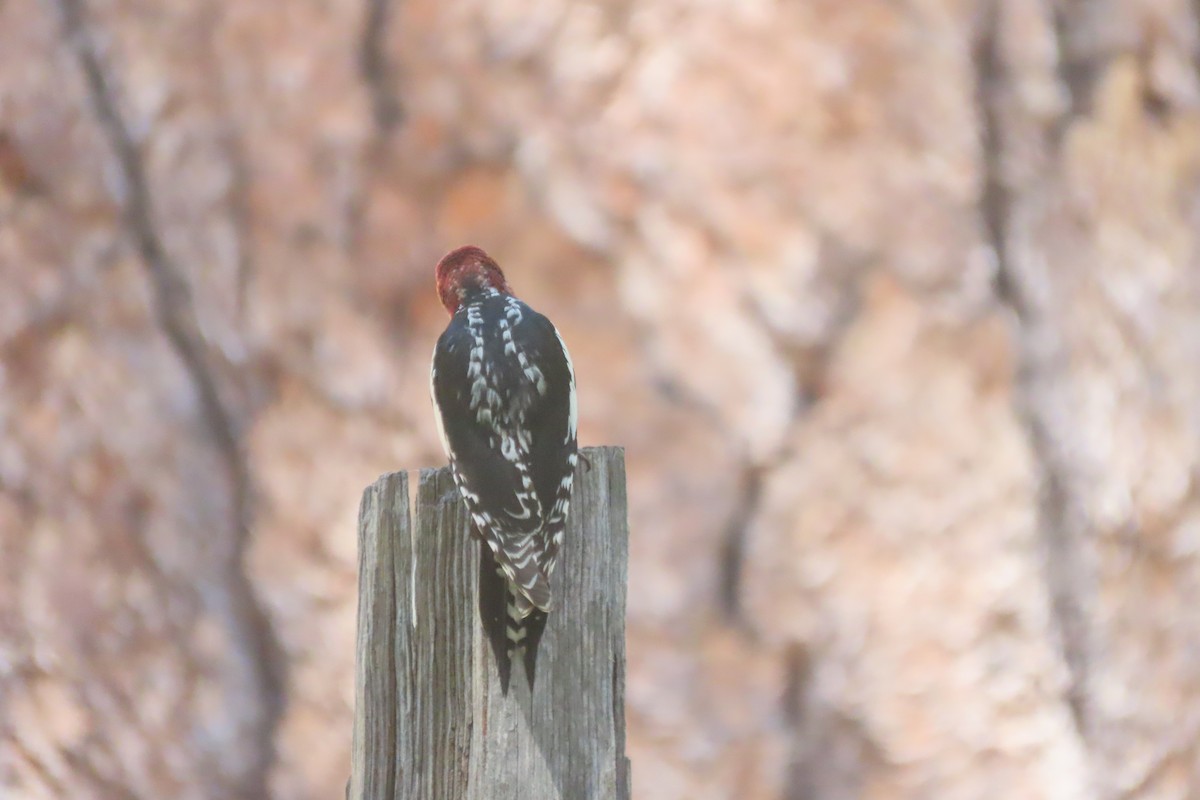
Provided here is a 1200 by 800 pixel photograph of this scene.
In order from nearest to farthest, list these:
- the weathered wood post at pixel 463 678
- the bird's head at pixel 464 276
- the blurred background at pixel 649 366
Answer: the weathered wood post at pixel 463 678 < the bird's head at pixel 464 276 < the blurred background at pixel 649 366

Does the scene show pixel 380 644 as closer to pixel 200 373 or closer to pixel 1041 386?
pixel 200 373

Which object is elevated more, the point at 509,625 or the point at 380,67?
the point at 380,67

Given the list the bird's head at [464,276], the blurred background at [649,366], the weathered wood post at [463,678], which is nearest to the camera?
→ the weathered wood post at [463,678]

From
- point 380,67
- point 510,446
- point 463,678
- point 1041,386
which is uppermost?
point 380,67

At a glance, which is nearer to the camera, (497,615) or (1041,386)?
(497,615)

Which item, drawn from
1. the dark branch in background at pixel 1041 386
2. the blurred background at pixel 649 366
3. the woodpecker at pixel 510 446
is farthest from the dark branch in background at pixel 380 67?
the dark branch in background at pixel 1041 386

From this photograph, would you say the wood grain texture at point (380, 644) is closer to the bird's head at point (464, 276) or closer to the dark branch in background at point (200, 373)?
the bird's head at point (464, 276)

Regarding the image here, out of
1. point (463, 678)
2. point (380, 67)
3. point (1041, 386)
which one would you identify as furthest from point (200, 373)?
point (1041, 386)

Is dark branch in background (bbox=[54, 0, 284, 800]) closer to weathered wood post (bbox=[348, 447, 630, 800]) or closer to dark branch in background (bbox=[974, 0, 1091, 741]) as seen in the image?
weathered wood post (bbox=[348, 447, 630, 800])
